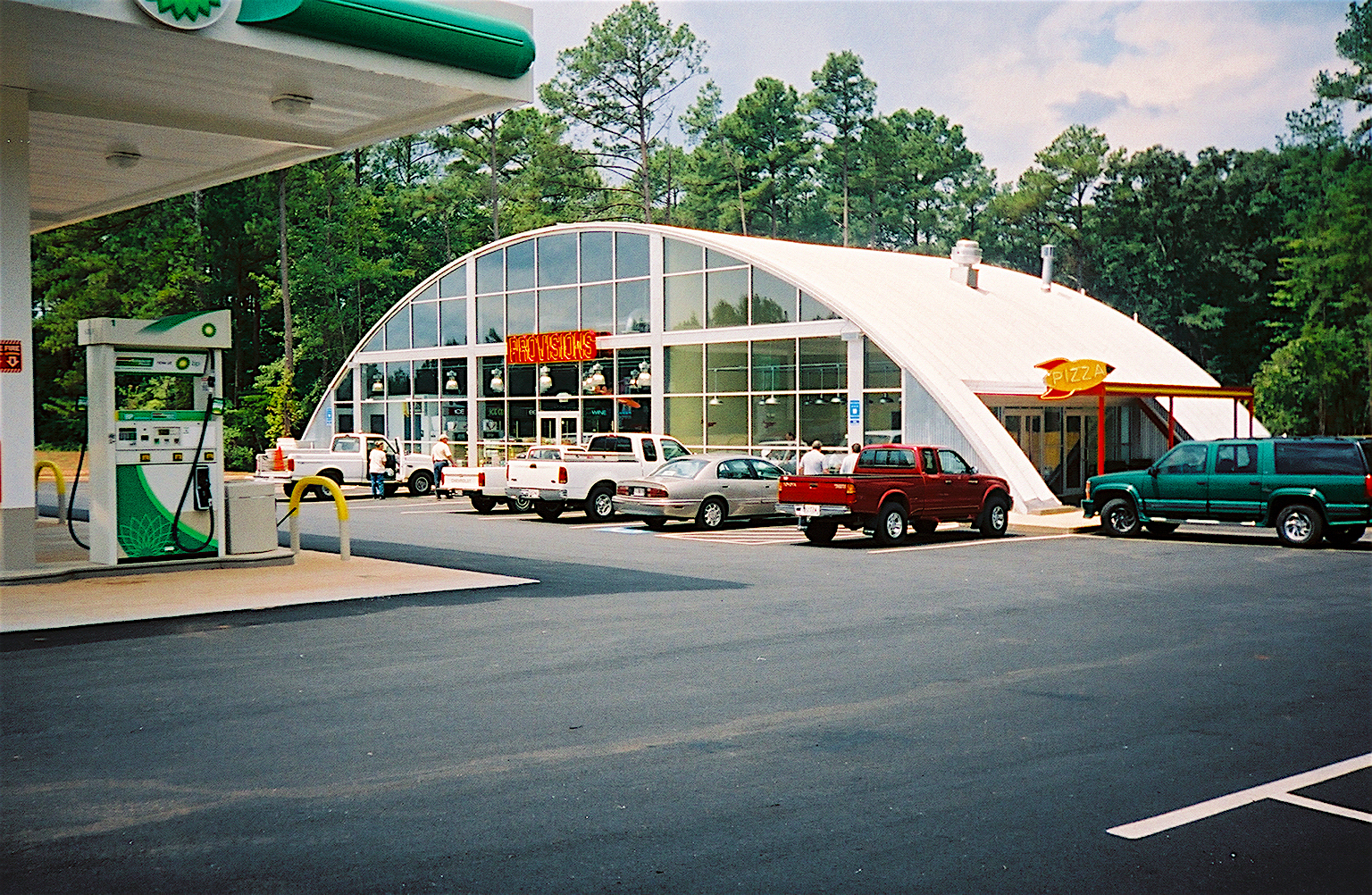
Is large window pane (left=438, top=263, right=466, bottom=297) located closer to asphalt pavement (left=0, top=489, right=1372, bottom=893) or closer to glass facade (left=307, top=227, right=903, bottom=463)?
glass facade (left=307, top=227, right=903, bottom=463)

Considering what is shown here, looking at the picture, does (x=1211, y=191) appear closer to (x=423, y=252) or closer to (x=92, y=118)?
(x=423, y=252)

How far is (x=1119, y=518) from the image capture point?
912 inches

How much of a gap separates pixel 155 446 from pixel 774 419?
725 inches


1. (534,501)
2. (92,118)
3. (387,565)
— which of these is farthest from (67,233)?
(387,565)

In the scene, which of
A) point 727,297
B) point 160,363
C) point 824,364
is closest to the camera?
point 160,363

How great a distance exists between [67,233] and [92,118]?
4366cm

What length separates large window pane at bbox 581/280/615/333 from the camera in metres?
36.1

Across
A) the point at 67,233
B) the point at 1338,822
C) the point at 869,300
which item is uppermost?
the point at 67,233

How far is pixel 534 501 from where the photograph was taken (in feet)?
88.1

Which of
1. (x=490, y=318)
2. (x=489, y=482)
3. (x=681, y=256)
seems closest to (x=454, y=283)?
(x=490, y=318)

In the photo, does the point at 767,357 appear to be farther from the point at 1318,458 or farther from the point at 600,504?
the point at 1318,458

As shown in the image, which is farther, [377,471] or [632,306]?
[632,306]

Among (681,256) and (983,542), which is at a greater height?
(681,256)

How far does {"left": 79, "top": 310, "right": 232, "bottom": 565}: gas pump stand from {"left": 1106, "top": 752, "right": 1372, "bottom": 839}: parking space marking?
514 inches
